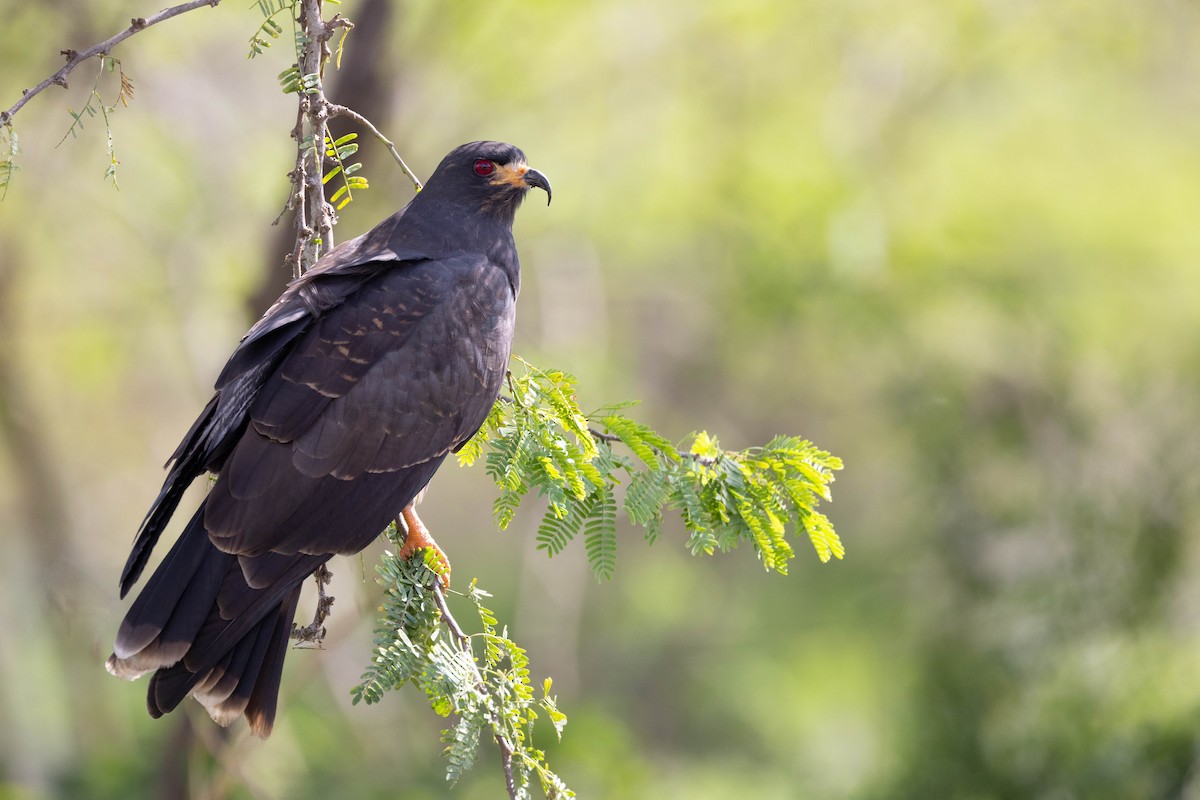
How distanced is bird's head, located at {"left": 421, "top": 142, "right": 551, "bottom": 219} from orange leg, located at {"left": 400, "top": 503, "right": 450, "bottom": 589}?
1.14 meters

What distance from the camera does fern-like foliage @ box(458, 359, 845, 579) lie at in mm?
3207

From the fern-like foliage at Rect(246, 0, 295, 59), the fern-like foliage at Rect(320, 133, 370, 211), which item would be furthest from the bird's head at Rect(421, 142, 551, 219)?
the fern-like foliage at Rect(246, 0, 295, 59)

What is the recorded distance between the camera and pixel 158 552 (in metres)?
10.7

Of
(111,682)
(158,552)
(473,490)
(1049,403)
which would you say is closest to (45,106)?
(158,552)

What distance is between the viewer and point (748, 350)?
40.8ft

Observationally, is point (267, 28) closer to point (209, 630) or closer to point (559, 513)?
point (559, 513)

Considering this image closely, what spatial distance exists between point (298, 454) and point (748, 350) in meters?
9.51

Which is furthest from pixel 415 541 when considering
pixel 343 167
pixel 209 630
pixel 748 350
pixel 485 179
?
pixel 748 350

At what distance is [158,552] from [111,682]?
1.18m

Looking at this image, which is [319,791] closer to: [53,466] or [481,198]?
[53,466]

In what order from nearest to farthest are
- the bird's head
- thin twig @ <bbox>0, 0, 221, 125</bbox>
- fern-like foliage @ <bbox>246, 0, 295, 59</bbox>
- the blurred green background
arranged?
1. thin twig @ <bbox>0, 0, 221, 125</bbox>
2. fern-like foliage @ <bbox>246, 0, 295, 59</bbox>
3. the bird's head
4. the blurred green background

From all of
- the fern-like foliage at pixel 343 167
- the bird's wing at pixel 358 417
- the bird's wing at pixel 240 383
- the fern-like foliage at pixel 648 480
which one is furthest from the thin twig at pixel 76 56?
the fern-like foliage at pixel 648 480

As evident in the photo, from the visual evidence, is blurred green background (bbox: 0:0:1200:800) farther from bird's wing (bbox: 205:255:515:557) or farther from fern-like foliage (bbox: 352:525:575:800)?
fern-like foliage (bbox: 352:525:575:800)

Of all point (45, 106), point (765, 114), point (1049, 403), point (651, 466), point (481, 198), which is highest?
point (765, 114)
